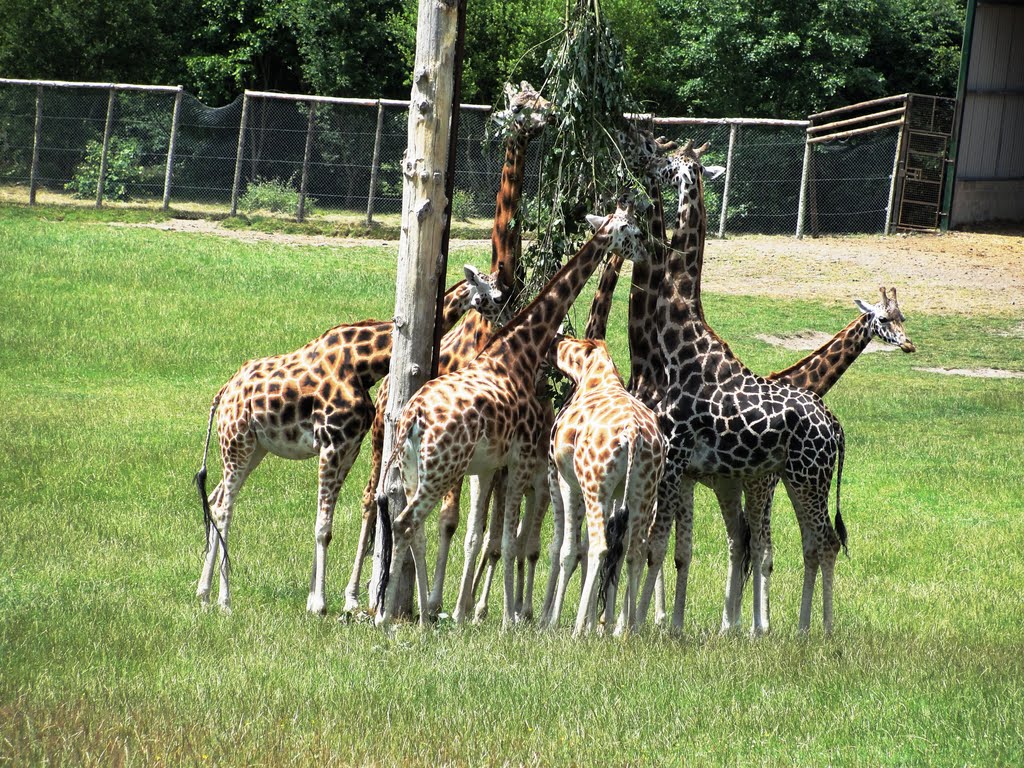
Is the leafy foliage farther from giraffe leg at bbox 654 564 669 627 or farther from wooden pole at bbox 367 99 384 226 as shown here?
wooden pole at bbox 367 99 384 226

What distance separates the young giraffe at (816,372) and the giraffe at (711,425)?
0.07 meters

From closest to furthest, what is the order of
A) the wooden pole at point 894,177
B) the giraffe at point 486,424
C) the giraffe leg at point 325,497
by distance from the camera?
the giraffe at point 486,424, the giraffe leg at point 325,497, the wooden pole at point 894,177

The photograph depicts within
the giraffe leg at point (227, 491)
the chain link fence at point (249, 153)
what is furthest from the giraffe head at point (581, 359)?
the chain link fence at point (249, 153)

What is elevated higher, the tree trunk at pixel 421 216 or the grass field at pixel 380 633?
the tree trunk at pixel 421 216

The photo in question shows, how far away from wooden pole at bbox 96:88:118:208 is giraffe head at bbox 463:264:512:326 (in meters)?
17.1

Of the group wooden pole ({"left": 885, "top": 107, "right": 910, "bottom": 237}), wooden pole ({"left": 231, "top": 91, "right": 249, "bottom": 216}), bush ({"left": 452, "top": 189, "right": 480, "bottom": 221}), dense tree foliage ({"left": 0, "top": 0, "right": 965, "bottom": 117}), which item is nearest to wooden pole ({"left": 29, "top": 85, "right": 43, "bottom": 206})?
wooden pole ({"left": 231, "top": 91, "right": 249, "bottom": 216})

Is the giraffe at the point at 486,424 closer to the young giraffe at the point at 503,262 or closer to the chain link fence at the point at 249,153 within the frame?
the young giraffe at the point at 503,262

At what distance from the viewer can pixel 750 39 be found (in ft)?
103

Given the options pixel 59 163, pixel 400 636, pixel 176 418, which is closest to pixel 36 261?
pixel 59 163

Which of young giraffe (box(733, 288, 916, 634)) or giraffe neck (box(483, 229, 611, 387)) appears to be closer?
Result: giraffe neck (box(483, 229, 611, 387))


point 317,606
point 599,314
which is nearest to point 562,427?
point 599,314

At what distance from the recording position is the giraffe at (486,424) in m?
6.99

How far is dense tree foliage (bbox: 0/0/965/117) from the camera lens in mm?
31016

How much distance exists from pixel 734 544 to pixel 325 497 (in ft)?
8.41
